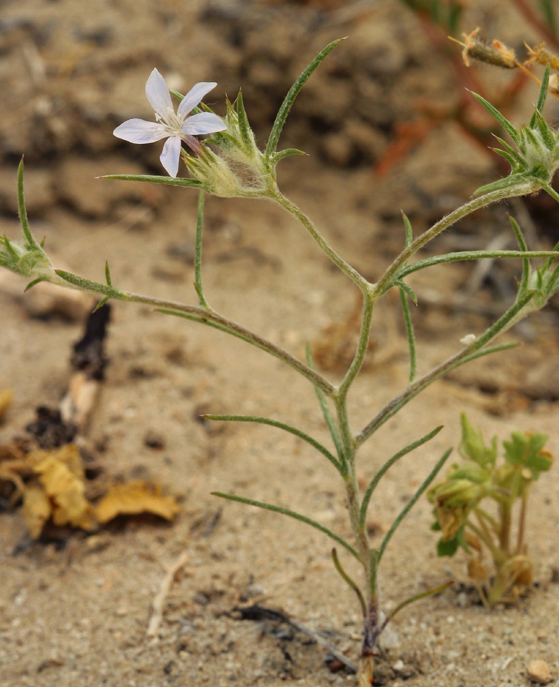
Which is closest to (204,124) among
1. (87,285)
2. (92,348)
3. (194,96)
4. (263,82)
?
(194,96)

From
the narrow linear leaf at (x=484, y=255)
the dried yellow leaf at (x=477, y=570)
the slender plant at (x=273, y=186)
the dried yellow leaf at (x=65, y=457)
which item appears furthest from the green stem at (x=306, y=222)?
the dried yellow leaf at (x=65, y=457)

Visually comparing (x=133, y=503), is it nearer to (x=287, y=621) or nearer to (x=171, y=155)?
(x=287, y=621)

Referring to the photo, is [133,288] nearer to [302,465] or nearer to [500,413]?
[302,465]

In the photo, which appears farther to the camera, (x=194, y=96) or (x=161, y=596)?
(x=161, y=596)

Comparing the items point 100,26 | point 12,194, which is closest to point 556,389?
point 12,194

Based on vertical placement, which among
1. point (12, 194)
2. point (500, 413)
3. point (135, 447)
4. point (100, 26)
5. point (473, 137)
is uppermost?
point (100, 26)

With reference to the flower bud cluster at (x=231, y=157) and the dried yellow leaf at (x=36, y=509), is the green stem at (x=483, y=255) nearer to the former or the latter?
the flower bud cluster at (x=231, y=157)

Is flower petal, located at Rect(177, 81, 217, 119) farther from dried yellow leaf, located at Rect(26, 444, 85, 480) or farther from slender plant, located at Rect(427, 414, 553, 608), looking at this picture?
dried yellow leaf, located at Rect(26, 444, 85, 480)
